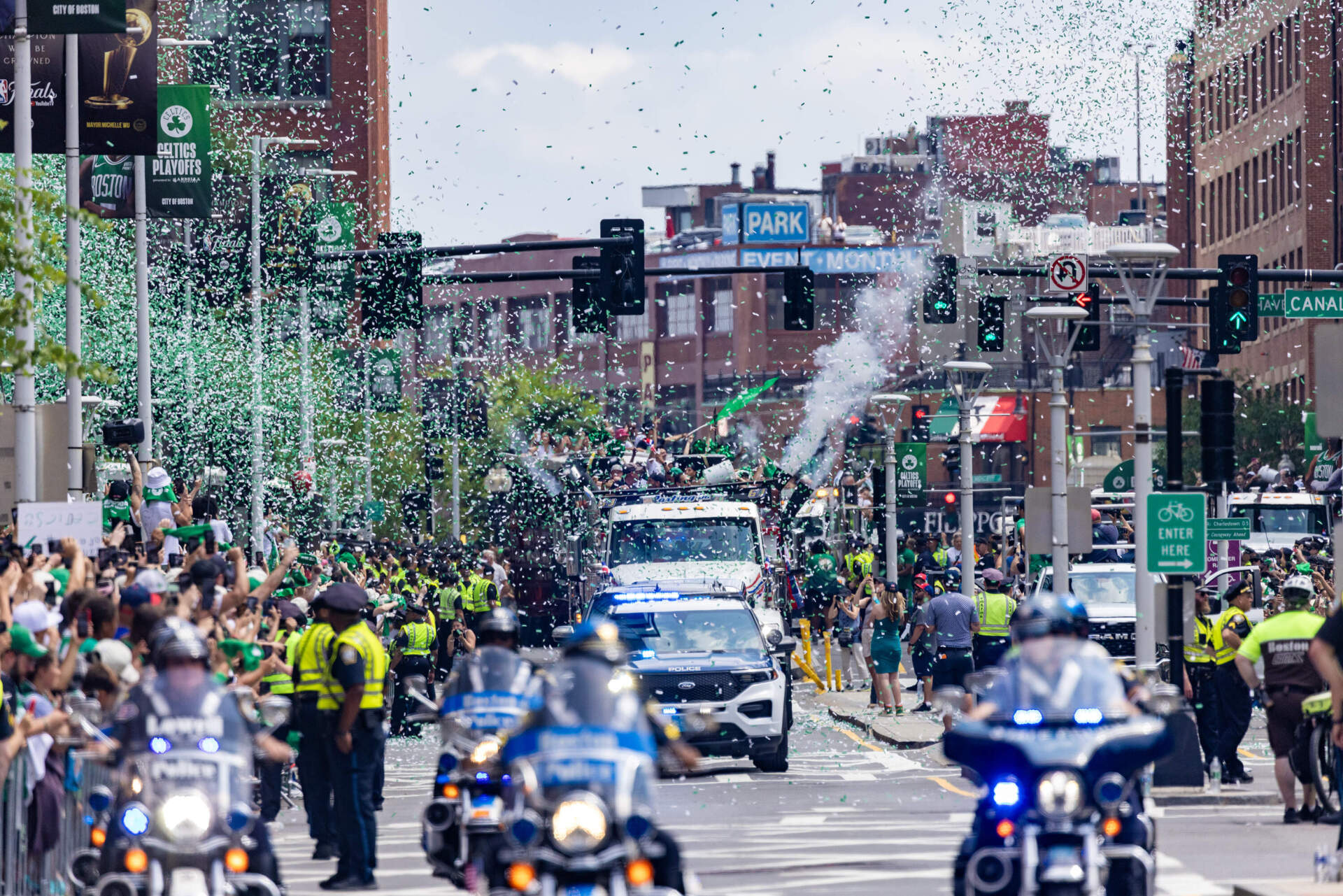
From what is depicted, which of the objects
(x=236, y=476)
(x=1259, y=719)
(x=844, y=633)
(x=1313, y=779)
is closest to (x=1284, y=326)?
(x=236, y=476)

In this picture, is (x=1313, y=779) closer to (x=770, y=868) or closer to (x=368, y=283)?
(x=770, y=868)

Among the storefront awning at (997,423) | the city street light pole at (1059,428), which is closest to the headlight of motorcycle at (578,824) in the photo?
the city street light pole at (1059,428)

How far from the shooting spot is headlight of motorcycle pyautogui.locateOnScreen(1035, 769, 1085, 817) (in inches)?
431

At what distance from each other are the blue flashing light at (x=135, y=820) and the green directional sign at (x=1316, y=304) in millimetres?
22352

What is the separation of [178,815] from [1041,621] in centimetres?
388

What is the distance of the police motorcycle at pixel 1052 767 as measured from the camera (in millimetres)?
10922

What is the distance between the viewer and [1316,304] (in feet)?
103

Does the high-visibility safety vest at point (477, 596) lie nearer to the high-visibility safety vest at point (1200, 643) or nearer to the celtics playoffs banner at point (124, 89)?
the celtics playoffs banner at point (124, 89)

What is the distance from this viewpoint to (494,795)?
563 inches

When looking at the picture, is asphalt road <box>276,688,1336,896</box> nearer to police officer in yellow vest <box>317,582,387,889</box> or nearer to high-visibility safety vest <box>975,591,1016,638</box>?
police officer in yellow vest <box>317,582,387,889</box>

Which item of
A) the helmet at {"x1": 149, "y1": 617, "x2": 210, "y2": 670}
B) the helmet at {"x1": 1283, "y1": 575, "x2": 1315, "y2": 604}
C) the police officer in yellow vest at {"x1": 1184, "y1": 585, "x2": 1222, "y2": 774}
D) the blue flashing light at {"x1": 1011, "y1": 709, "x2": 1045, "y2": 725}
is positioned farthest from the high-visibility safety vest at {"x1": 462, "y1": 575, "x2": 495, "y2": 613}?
the blue flashing light at {"x1": 1011, "y1": 709, "x2": 1045, "y2": 725}

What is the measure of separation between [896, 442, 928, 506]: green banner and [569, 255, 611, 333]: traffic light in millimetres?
14669

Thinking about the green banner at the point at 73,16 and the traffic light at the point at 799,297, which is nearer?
the green banner at the point at 73,16

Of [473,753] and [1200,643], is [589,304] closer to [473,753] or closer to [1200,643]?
[1200,643]
